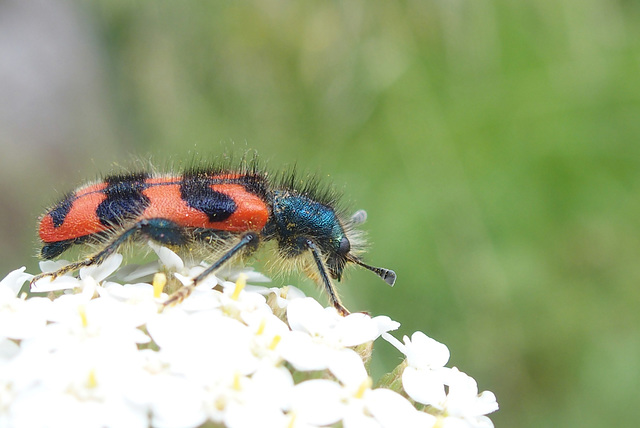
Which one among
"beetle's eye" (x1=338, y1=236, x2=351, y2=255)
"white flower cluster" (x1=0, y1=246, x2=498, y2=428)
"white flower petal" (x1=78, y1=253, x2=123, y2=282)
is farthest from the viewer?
"beetle's eye" (x1=338, y1=236, x2=351, y2=255)

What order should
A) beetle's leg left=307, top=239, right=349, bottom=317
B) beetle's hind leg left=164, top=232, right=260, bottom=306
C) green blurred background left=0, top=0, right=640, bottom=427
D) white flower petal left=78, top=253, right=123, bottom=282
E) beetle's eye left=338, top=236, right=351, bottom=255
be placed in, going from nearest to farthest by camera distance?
beetle's hind leg left=164, top=232, right=260, bottom=306 → white flower petal left=78, top=253, right=123, bottom=282 → beetle's leg left=307, top=239, right=349, bottom=317 → beetle's eye left=338, top=236, right=351, bottom=255 → green blurred background left=0, top=0, right=640, bottom=427

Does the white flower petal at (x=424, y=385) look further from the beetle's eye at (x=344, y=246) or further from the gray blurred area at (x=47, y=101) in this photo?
the gray blurred area at (x=47, y=101)

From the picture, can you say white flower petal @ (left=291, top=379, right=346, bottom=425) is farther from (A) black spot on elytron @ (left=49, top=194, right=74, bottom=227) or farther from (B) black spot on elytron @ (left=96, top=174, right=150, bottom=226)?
(A) black spot on elytron @ (left=49, top=194, right=74, bottom=227)

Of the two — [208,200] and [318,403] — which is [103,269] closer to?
[208,200]

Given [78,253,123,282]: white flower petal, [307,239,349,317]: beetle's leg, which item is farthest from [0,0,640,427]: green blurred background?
[78,253,123,282]: white flower petal

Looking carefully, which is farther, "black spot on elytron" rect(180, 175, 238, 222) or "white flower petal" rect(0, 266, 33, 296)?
"black spot on elytron" rect(180, 175, 238, 222)

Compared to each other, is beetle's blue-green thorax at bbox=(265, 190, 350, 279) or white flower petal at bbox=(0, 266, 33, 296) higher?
beetle's blue-green thorax at bbox=(265, 190, 350, 279)
